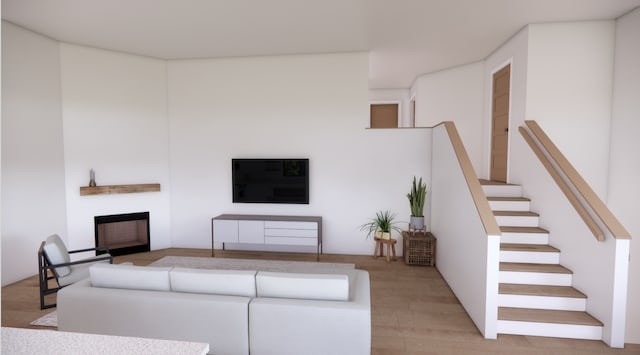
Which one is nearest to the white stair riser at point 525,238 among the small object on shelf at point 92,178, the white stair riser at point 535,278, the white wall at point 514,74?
the white stair riser at point 535,278

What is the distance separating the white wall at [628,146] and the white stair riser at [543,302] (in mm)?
1372

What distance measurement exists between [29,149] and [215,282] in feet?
13.0

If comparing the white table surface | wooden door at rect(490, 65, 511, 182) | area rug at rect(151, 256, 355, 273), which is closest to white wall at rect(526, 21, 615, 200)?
wooden door at rect(490, 65, 511, 182)

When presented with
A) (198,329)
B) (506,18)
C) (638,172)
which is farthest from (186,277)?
(638,172)

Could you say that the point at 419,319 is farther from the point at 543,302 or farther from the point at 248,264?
the point at 248,264

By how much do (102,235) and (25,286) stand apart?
4.31ft

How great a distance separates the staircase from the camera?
323 cm

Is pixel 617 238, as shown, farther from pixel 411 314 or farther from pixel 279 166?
pixel 279 166

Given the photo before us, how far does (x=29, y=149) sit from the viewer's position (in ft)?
15.3

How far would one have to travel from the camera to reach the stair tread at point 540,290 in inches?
135

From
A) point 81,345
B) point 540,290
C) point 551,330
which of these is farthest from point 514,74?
point 81,345

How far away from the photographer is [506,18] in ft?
14.1

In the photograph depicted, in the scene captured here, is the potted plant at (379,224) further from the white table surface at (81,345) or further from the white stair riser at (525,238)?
the white table surface at (81,345)

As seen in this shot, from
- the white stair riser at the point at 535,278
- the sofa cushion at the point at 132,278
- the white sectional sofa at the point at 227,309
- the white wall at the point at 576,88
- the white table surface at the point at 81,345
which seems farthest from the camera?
the white wall at the point at 576,88
